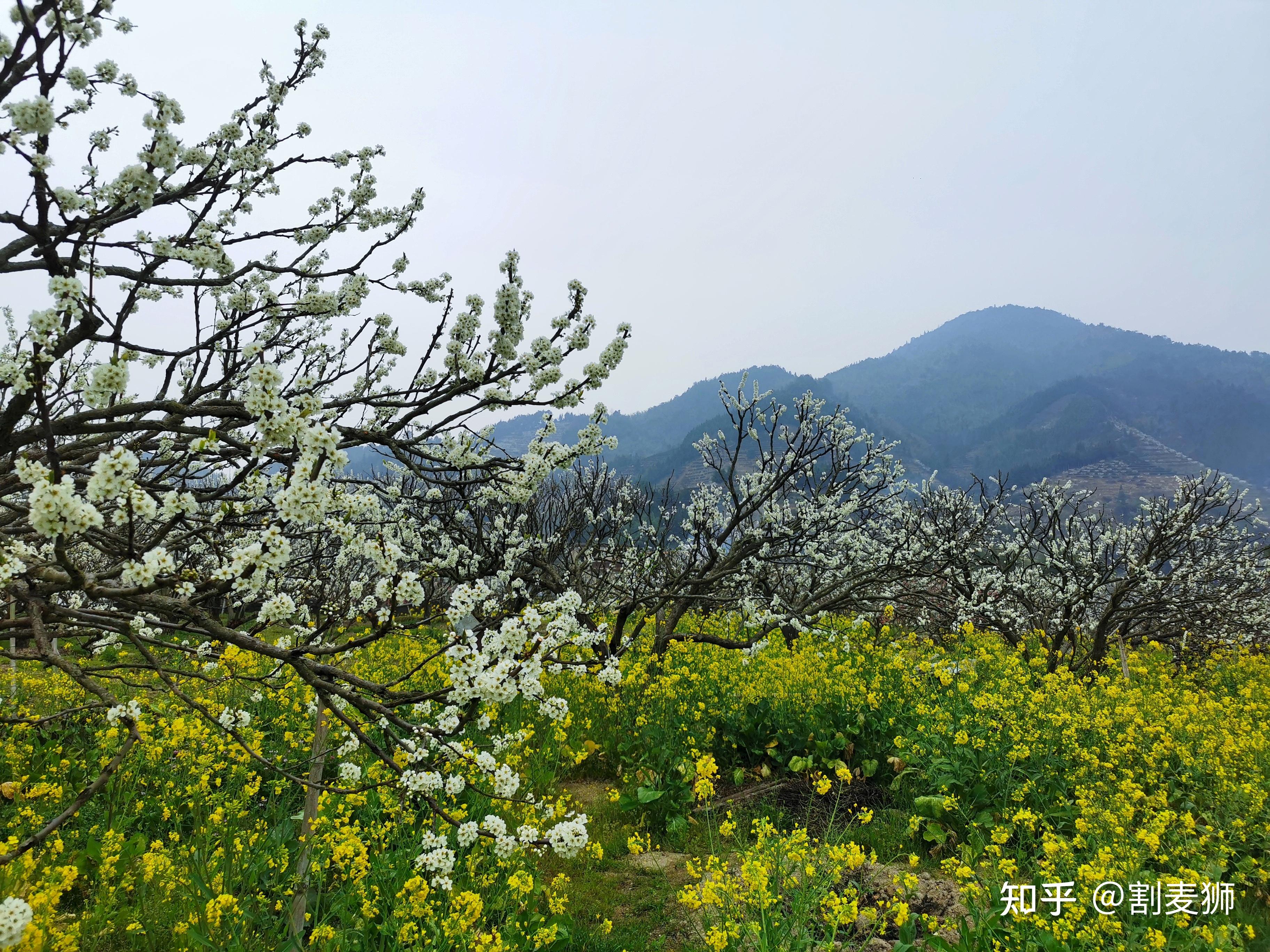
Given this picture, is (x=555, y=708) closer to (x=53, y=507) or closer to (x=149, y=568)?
(x=149, y=568)

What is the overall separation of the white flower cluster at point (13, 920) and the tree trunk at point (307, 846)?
1485 millimetres

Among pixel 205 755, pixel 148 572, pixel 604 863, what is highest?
pixel 148 572

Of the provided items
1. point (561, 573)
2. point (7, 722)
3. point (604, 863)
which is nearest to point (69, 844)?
point (7, 722)

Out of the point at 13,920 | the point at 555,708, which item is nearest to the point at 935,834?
the point at 555,708

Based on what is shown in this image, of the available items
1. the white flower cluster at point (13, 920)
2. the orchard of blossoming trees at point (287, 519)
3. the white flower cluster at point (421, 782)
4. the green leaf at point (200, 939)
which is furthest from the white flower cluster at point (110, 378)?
the green leaf at point (200, 939)

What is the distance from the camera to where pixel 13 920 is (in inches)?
68.0

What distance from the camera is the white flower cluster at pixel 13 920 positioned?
1686mm

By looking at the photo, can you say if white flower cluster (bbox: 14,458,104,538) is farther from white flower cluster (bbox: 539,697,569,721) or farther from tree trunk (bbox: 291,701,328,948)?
white flower cluster (bbox: 539,697,569,721)

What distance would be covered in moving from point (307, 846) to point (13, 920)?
207 centimetres

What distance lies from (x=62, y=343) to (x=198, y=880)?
3191 mm

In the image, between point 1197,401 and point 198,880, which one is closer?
point 198,880

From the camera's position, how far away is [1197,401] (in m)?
196

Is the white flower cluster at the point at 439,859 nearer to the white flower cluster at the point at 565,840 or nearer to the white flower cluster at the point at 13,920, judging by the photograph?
the white flower cluster at the point at 565,840

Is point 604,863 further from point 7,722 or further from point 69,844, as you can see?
point 7,722
